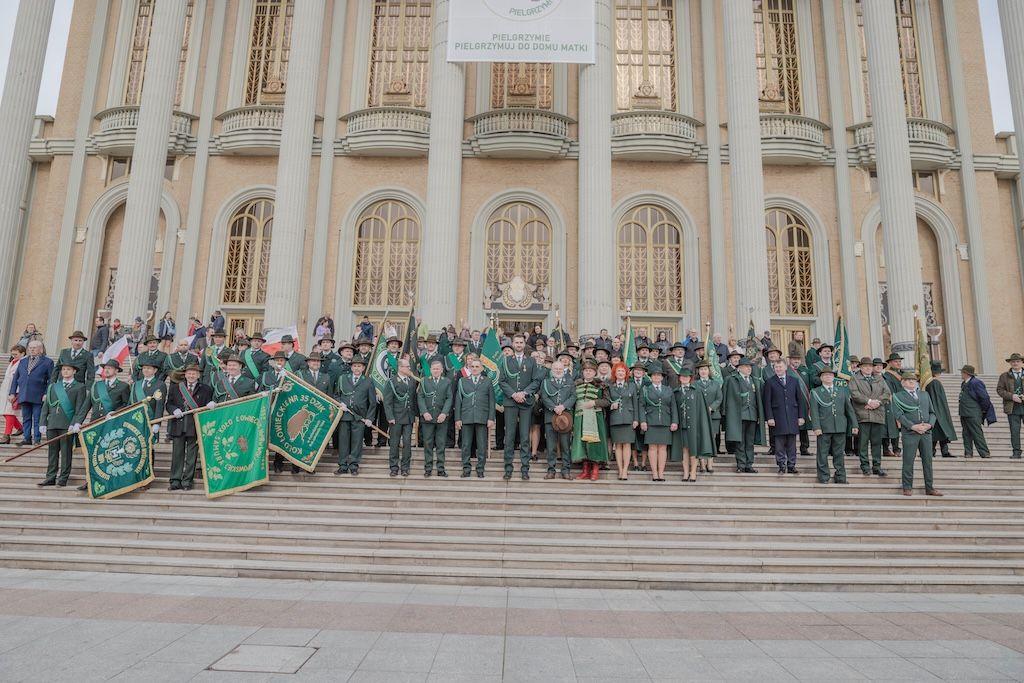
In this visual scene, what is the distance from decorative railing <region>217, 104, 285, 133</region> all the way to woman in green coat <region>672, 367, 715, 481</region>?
17.3 metres

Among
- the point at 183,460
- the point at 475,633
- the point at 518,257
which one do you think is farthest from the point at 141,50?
the point at 475,633

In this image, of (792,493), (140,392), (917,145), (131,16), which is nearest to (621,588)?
(792,493)

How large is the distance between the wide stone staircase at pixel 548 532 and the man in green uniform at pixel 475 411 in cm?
45

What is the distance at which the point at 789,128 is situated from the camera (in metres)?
20.6

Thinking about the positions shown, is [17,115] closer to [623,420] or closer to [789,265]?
[623,420]

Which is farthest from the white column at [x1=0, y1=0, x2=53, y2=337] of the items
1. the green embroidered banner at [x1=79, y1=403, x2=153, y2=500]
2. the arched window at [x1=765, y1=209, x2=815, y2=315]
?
the arched window at [x1=765, y1=209, x2=815, y2=315]

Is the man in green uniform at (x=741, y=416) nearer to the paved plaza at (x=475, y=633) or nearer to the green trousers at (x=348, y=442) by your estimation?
the paved plaza at (x=475, y=633)

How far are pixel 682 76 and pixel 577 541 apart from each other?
19270mm

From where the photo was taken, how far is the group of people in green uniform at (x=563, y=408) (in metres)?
8.91

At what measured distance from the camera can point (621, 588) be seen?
6.69 meters

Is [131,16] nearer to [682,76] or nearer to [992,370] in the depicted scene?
[682,76]

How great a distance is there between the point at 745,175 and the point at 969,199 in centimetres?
940

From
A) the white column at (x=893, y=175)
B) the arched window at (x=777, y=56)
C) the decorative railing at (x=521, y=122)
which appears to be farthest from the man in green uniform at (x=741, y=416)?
the arched window at (x=777, y=56)

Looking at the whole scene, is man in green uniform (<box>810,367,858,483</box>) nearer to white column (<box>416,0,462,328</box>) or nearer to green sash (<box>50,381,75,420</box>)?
white column (<box>416,0,462,328</box>)
